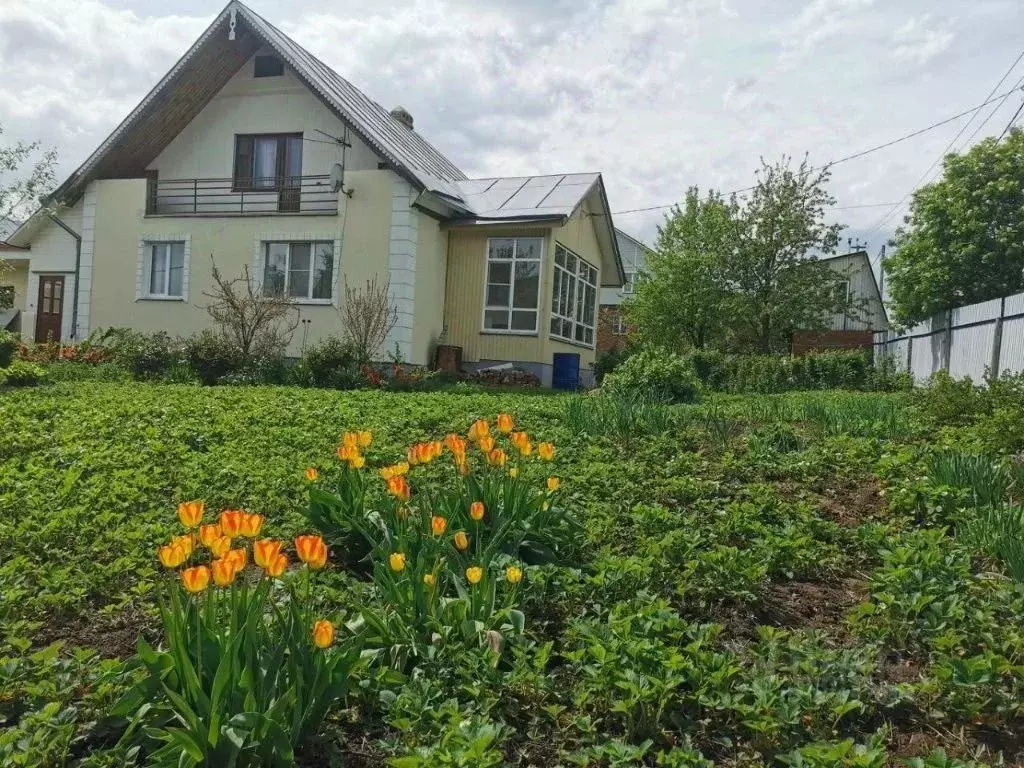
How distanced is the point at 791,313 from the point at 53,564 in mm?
22063

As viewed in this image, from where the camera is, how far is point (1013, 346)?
12.0 metres

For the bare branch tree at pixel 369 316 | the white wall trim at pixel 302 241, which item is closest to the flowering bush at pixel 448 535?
the bare branch tree at pixel 369 316

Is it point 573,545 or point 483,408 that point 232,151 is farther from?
point 573,545

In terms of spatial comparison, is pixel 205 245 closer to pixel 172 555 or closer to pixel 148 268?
pixel 148 268

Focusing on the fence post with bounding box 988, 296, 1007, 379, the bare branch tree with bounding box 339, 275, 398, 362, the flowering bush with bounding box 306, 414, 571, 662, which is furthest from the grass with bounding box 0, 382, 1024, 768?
the bare branch tree with bounding box 339, 275, 398, 362

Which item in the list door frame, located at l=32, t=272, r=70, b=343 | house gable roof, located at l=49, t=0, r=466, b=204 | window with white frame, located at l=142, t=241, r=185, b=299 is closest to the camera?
house gable roof, located at l=49, t=0, r=466, b=204

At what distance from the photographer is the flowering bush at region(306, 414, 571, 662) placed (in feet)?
8.70

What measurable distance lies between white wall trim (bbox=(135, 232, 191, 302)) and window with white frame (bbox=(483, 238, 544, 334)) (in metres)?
6.48

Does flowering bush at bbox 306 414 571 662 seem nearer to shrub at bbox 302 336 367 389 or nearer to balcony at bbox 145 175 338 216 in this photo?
shrub at bbox 302 336 367 389

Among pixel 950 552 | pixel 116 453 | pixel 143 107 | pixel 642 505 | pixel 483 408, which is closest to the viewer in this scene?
pixel 950 552

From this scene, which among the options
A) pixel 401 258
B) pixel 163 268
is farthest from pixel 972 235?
pixel 163 268

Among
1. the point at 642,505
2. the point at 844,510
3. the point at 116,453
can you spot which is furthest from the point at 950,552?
the point at 116,453

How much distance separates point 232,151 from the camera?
57.2 ft

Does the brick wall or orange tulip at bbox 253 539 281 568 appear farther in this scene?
the brick wall
